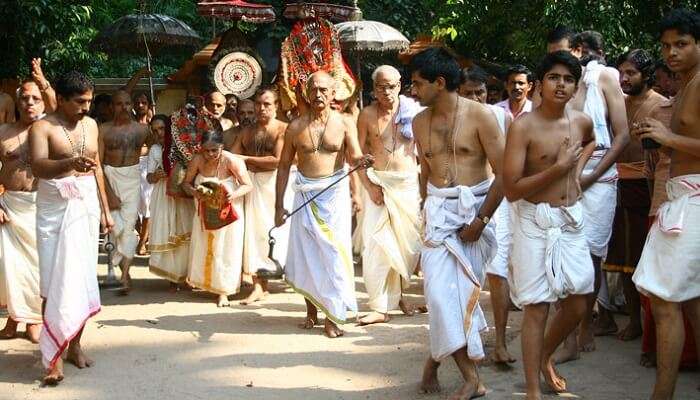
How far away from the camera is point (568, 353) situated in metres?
5.85

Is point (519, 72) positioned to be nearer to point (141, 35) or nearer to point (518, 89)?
point (518, 89)

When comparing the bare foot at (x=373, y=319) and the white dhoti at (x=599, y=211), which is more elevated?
the white dhoti at (x=599, y=211)

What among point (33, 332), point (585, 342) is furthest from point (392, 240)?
point (33, 332)

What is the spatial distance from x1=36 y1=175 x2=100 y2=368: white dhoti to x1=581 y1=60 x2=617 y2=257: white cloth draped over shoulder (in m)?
3.21

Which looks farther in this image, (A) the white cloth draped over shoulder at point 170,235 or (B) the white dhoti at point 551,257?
(A) the white cloth draped over shoulder at point 170,235

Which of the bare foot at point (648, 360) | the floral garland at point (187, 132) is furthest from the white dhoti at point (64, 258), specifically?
the bare foot at point (648, 360)

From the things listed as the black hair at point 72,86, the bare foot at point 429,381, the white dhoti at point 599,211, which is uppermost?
the black hair at point 72,86

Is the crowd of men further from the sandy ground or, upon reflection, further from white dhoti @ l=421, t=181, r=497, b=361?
the sandy ground

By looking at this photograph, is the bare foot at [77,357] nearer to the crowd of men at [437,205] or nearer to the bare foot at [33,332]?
the crowd of men at [437,205]

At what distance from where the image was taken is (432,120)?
5.31 m

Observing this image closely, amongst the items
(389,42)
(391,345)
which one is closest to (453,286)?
(391,345)

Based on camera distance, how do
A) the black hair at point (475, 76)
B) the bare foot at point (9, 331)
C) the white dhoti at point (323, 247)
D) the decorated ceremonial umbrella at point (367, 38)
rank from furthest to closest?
the decorated ceremonial umbrella at point (367, 38)
the black hair at point (475, 76)
the white dhoti at point (323, 247)
the bare foot at point (9, 331)

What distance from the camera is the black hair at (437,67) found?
5129mm

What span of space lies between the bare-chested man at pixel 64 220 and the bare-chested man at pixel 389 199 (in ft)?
8.04
